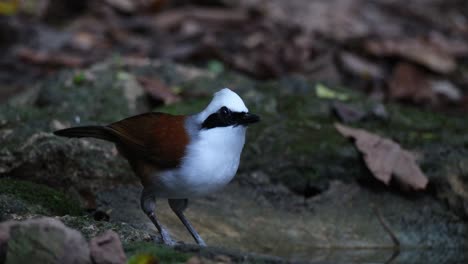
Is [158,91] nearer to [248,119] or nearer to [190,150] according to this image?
[190,150]

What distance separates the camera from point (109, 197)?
219 inches

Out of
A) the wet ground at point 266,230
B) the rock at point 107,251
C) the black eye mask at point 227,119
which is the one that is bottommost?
the wet ground at point 266,230

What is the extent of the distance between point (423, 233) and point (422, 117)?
5.34 feet

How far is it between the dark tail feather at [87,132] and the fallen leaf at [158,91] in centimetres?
213

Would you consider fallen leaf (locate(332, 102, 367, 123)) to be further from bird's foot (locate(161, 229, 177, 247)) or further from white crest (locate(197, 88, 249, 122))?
bird's foot (locate(161, 229, 177, 247))

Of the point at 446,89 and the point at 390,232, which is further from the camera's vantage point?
the point at 446,89

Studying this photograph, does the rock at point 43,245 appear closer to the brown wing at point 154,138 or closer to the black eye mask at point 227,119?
the brown wing at point 154,138

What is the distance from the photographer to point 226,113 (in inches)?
180

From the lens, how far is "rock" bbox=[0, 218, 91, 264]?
10.9 feet

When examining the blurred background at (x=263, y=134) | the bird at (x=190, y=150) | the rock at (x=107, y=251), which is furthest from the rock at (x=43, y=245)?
the bird at (x=190, y=150)

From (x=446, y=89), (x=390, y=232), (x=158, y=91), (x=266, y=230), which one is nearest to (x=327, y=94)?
(x=158, y=91)

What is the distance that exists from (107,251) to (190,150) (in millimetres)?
1289

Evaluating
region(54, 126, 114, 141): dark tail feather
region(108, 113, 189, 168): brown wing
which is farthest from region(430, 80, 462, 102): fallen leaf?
region(54, 126, 114, 141): dark tail feather

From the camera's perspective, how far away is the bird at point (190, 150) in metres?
4.54
